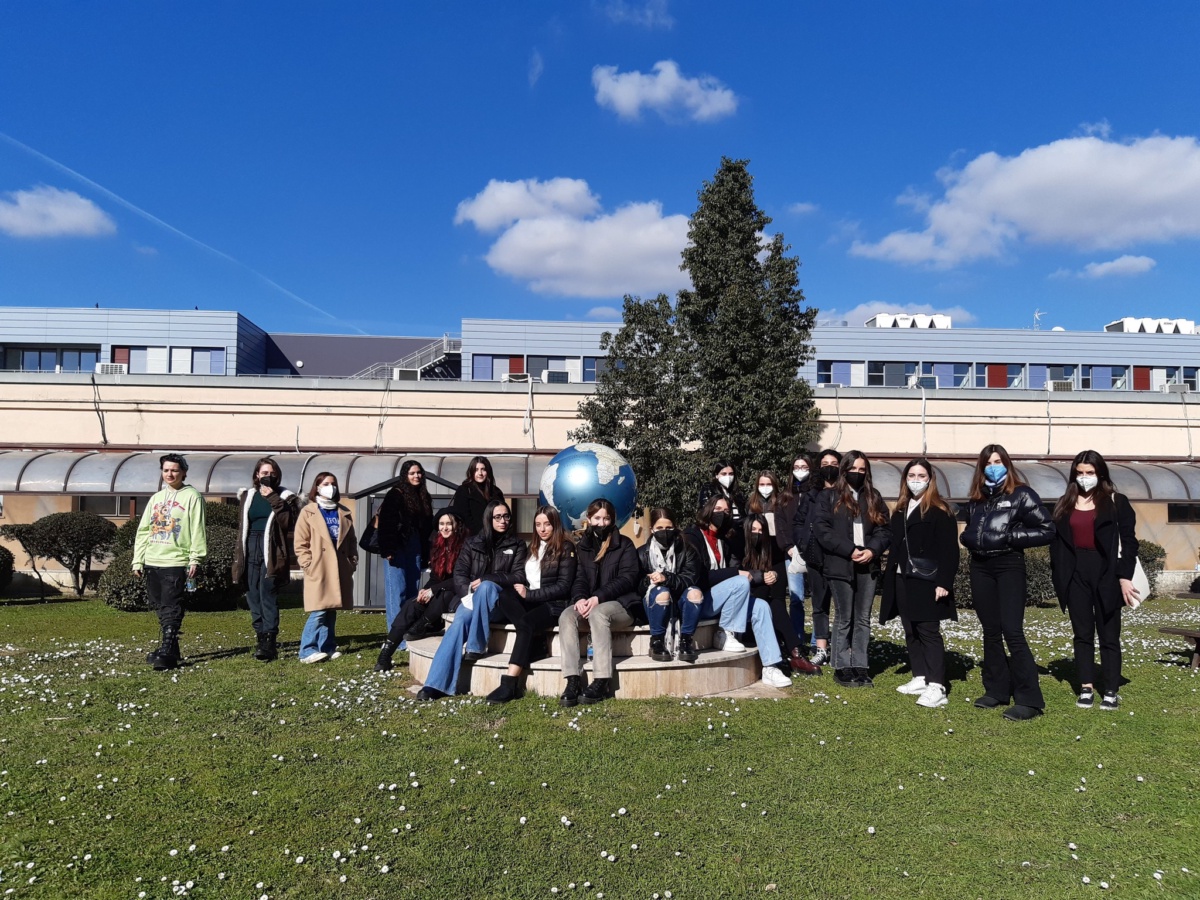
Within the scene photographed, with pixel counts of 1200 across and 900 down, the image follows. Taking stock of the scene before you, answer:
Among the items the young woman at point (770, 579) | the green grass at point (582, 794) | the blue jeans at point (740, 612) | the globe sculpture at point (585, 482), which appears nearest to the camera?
the green grass at point (582, 794)

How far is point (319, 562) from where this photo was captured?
980 centimetres

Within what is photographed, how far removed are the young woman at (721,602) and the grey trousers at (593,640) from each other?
76 centimetres

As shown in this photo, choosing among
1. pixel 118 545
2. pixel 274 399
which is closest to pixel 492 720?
pixel 118 545

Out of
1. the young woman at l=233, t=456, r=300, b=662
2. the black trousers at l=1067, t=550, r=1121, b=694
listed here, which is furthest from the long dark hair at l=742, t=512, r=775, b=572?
the young woman at l=233, t=456, r=300, b=662

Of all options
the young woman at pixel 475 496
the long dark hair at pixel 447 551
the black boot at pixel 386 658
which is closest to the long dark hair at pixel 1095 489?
the young woman at pixel 475 496

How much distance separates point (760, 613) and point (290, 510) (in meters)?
5.43

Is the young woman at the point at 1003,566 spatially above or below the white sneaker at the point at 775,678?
above

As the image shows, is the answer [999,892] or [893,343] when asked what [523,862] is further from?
[893,343]

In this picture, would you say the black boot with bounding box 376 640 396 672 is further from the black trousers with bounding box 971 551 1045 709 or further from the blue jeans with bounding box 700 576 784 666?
the black trousers with bounding box 971 551 1045 709

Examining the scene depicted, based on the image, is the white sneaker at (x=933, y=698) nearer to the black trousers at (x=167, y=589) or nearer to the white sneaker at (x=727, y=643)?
the white sneaker at (x=727, y=643)

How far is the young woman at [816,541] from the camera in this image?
8.65 m

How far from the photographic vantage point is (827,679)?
8742 millimetres

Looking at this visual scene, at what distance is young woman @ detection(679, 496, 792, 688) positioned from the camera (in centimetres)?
816

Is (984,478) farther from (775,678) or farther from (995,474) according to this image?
(775,678)
